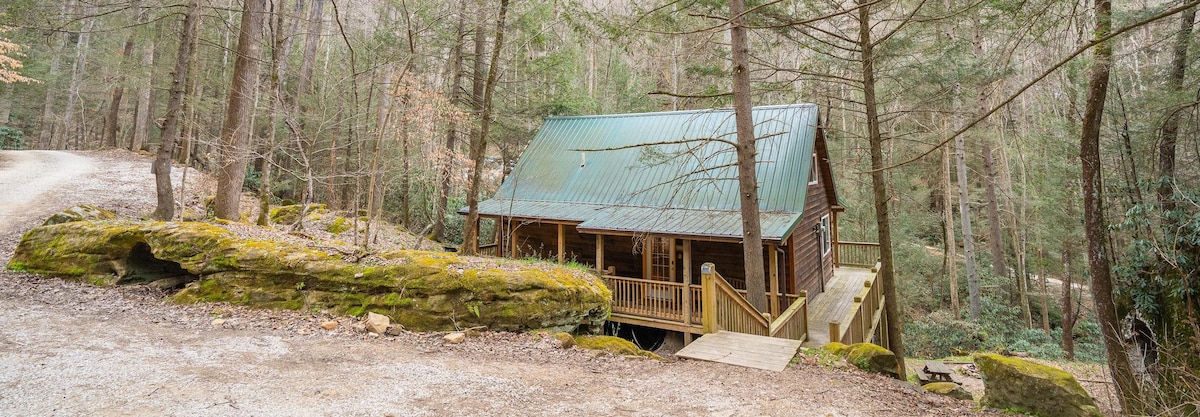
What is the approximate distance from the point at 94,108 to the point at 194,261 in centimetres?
3524


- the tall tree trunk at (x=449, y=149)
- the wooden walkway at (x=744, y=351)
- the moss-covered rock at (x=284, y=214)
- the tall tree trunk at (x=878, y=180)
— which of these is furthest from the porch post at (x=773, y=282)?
the moss-covered rock at (x=284, y=214)

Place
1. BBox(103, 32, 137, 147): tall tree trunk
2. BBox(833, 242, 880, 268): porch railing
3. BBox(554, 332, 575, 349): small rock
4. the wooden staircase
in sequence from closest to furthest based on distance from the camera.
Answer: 1. the wooden staircase
2. BBox(554, 332, 575, 349): small rock
3. BBox(833, 242, 880, 268): porch railing
4. BBox(103, 32, 137, 147): tall tree trunk

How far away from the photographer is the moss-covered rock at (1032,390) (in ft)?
15.6

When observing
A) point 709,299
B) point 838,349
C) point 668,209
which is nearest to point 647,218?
point 668,209

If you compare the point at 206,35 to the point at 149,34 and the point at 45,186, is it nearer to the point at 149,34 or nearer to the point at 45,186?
the point at 149,34

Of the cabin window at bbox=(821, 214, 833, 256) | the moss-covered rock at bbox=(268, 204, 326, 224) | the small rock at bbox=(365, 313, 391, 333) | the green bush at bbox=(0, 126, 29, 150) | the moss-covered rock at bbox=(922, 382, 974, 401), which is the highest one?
the green bush at bbox=(0, 126, 29, 150)

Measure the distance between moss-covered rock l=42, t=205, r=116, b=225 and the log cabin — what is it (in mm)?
6970

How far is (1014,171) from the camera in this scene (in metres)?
23.4

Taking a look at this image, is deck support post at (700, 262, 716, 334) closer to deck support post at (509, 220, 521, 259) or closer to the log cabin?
the log cabin

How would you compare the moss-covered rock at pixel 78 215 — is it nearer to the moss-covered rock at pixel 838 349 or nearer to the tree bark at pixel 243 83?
the tree bark at pixel 243 83

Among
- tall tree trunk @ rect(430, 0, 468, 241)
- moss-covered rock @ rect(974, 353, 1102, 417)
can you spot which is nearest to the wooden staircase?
moss-covered rock @ rect(974, 353, 1102, 417)

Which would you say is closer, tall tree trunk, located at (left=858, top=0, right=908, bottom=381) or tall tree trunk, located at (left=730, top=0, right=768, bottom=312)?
tall tree trunk, located at (left=858, top=0, right=908, bottom=381)

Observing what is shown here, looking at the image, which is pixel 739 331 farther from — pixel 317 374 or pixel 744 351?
pixel 317 374

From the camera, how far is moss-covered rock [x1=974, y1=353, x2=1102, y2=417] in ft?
15.6
